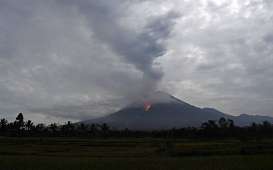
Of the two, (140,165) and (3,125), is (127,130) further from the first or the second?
(140,165)

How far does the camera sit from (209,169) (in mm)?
28469

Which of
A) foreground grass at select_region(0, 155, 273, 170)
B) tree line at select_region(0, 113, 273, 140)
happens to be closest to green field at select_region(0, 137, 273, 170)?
foreground grass at select_region(0, 155, 273, 170)

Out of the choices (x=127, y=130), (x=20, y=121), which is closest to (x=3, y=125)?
(x=20, y=121)

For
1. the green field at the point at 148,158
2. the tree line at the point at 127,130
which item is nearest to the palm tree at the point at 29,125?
the tree line at the point at 127,130

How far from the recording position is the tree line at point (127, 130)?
10850 centimetres

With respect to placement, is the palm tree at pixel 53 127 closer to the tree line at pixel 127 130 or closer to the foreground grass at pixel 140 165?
the tree line at pixel 127 130

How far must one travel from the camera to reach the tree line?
10850 centimetres

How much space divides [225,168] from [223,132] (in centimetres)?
8068

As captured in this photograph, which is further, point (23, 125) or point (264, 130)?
point (23, 125)

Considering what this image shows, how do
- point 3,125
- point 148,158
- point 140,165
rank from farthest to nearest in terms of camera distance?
1. point 3,125
2. point 148,158
3. point 140,165

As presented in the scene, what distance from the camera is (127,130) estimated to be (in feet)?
431

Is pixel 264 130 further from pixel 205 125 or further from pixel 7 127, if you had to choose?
pixel 7 127

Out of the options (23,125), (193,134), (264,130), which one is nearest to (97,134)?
(23,125)

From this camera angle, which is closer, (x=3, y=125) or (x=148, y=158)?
(x=148, y=158)
